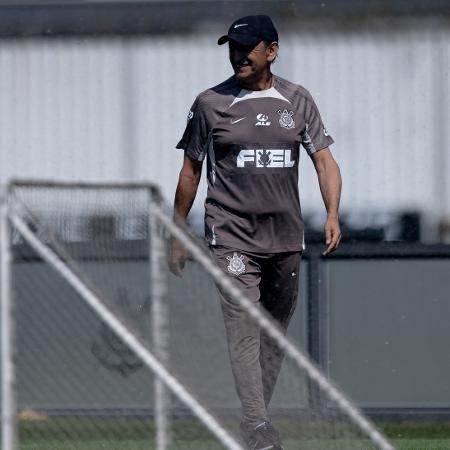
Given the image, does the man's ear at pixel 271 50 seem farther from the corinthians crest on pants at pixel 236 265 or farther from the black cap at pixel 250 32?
the corinthians crest on pants at pixel 236 265

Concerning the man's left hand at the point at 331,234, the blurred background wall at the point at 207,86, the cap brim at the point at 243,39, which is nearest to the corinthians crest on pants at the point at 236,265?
the man's left hand at the point at 331,234

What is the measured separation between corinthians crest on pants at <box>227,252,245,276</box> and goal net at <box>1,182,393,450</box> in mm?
859

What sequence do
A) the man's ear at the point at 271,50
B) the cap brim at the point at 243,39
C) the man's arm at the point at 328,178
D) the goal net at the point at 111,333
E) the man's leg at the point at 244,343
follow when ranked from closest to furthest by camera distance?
the goal net at the point at 111,333 < the man's leg at the point at 244,343 < the cap brim at the point at 243,39 < the man's ear at the point at 271,50 < the man's arm at the point at 328,178

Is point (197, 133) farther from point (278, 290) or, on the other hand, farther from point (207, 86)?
point (207, 86)

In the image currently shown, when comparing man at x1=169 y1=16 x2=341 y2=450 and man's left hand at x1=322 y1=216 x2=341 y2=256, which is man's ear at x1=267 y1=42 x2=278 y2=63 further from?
man's left hand at x1=322 y1=216 x2=341 y2=256

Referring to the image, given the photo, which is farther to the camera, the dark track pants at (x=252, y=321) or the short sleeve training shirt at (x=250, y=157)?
the short sleeve training shirt at (x=250, y=157)

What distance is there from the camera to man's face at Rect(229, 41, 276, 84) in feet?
19.6

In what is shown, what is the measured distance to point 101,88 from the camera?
8.46m

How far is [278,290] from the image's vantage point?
20.4ft

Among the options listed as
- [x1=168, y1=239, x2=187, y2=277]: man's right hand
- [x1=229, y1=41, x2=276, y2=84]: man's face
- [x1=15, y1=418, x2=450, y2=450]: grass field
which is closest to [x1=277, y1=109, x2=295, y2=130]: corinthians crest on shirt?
[x1=229, y1=41, x2=276, y2=84]: man's face

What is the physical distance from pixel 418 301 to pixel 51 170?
88.1 inches

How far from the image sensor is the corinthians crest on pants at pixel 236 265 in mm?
6000

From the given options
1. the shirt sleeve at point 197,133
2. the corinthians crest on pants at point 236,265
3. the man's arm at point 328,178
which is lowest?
the corinthians crest on pants at point 236,265

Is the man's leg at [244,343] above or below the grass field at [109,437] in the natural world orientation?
above
